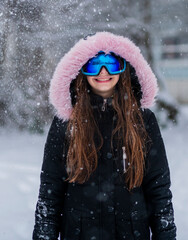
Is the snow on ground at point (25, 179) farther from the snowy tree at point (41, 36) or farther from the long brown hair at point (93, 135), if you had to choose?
the long brown hair at point (93, 135)

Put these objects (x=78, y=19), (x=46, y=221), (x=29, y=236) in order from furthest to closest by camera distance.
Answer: (x=78, y=19), (x=29, y=236), (x=46, y=221)

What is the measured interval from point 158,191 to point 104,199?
0.31 metres

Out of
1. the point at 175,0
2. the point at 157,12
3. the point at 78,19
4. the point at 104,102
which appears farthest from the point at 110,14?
the point at 104,102

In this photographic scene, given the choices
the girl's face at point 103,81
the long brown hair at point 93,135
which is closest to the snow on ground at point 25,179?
the long brown hair at point 93,135

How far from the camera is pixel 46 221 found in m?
1.76

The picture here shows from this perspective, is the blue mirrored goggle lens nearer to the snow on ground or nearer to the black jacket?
the black jacket

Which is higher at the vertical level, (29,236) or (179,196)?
(179,196)

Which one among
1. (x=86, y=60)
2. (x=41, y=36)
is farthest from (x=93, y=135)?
(x=41, y=36)

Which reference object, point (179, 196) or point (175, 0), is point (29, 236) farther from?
point (175, 0)

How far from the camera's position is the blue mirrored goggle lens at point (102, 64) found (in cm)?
175

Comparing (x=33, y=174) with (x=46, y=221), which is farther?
(x=33, y=174)

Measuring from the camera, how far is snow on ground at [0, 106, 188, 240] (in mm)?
3586

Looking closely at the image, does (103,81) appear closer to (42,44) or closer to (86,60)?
(86,60)

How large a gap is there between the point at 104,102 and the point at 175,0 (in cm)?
910
